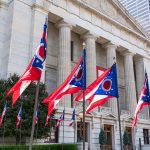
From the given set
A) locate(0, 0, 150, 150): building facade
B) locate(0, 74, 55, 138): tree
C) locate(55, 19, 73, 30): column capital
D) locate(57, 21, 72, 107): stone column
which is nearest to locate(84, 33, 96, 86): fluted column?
locate(0, 0, 150, 150): building facade

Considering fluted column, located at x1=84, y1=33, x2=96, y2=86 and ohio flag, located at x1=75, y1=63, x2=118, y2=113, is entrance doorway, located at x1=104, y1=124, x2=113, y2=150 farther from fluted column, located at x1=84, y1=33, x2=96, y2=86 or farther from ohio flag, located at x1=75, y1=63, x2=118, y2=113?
ohio flag, located at x1=75, y1=63, x2=118, y2=113

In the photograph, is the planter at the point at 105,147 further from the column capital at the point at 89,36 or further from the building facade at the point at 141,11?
the building facade at the point at 141,11

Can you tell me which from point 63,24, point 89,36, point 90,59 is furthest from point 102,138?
point 63,24

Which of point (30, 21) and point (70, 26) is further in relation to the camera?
point (70, 26)

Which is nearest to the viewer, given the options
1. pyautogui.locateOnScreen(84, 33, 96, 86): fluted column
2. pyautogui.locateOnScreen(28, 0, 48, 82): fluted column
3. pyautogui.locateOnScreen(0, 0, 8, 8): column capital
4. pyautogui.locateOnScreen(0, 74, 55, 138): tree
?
pyautogui.locateOnScreen(0, 74, 55, 138): tree

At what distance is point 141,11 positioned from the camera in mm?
103250

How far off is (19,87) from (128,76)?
2846 cm

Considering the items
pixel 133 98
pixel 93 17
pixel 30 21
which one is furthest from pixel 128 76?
pixel 30 21

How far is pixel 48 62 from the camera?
3083 cm

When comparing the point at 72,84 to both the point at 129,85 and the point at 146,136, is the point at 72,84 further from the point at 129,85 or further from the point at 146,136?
the point at 146,136

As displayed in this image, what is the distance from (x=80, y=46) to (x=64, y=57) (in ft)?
23.3

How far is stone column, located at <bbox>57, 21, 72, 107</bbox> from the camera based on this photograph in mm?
27609

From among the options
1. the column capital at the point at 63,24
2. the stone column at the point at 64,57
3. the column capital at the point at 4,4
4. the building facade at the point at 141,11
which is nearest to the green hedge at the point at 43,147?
the stone column at the point at 64,57

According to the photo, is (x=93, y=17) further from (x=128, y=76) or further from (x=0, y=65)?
(x=0, y=65)
